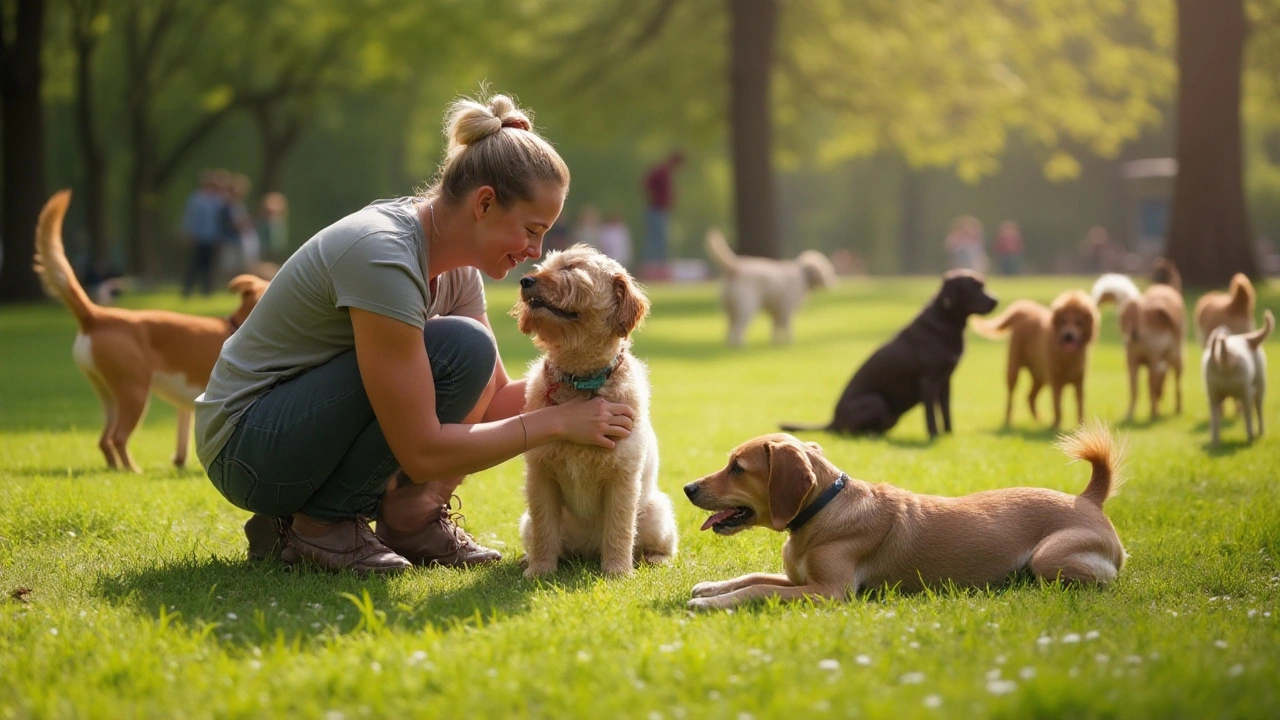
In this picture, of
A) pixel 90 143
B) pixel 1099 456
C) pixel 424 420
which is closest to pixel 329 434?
pixel 424 420

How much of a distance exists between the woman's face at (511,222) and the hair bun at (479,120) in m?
0.26

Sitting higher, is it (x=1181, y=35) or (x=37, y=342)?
(x=1181, y=35)

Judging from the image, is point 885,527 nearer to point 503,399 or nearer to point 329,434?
point 503,399

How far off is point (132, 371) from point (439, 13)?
74.8ft

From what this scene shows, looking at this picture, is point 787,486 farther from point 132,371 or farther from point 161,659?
point 132,371

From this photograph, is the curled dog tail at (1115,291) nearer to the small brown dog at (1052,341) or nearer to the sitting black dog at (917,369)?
→ the small brown dog at (1052,341)

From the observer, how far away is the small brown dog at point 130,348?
297 inches

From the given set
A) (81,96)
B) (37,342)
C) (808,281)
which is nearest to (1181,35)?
(808,281)

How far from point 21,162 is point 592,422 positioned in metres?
20.4

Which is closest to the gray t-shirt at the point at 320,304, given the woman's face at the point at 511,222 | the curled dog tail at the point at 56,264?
the woman's face at the point at 511,222

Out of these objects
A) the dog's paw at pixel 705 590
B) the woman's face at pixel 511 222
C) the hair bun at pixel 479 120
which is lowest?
the dog's paw at pixel 705 590

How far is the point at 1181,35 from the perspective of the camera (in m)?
20.1

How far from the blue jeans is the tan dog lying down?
109 cm

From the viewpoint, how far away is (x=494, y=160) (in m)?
4.55
